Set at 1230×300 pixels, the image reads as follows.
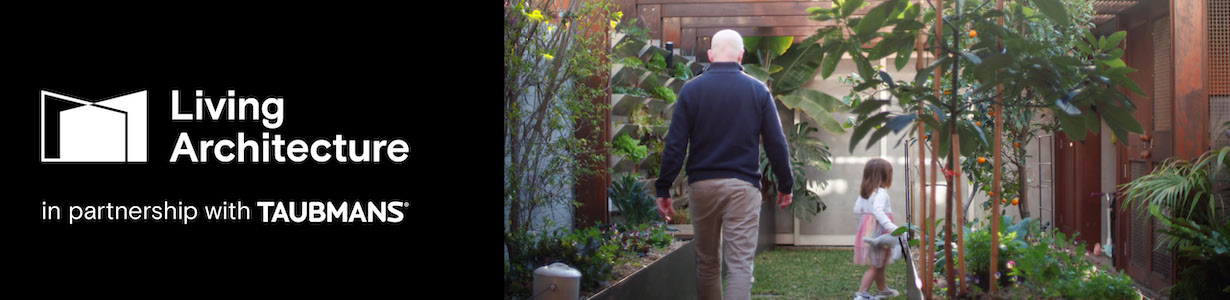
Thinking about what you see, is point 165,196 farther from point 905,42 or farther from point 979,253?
point 979,253

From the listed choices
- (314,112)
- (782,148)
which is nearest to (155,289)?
(314,112)

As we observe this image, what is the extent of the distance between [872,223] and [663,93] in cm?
213

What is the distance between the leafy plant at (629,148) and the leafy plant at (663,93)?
0.96 meters

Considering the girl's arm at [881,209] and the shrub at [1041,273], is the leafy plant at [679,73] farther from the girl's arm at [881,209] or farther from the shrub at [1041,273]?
the shrub at [1041,273]

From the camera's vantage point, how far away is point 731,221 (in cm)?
432

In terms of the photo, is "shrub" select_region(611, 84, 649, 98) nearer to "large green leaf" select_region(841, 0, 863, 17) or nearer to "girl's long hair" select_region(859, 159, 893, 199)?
"girl's long hair" select_region(859, 159, 893, 199)

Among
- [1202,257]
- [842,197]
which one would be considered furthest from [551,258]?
[842,197]

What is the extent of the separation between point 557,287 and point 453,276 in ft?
3.51

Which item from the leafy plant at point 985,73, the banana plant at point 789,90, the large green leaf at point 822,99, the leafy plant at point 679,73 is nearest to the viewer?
the leafy plant at point 985,73

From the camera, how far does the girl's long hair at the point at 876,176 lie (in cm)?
684

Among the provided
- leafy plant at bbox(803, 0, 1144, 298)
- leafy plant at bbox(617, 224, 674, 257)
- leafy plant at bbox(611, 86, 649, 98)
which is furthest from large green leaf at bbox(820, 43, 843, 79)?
leafy plant at bbox(611, 86, 649, 98)

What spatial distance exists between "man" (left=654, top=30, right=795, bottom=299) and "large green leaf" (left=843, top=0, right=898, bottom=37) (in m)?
0.80

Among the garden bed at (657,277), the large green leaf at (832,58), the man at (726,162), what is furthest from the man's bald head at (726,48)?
the garden bed at (657,277)

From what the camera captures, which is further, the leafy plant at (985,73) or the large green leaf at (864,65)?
the large green leaf at (864,65)
